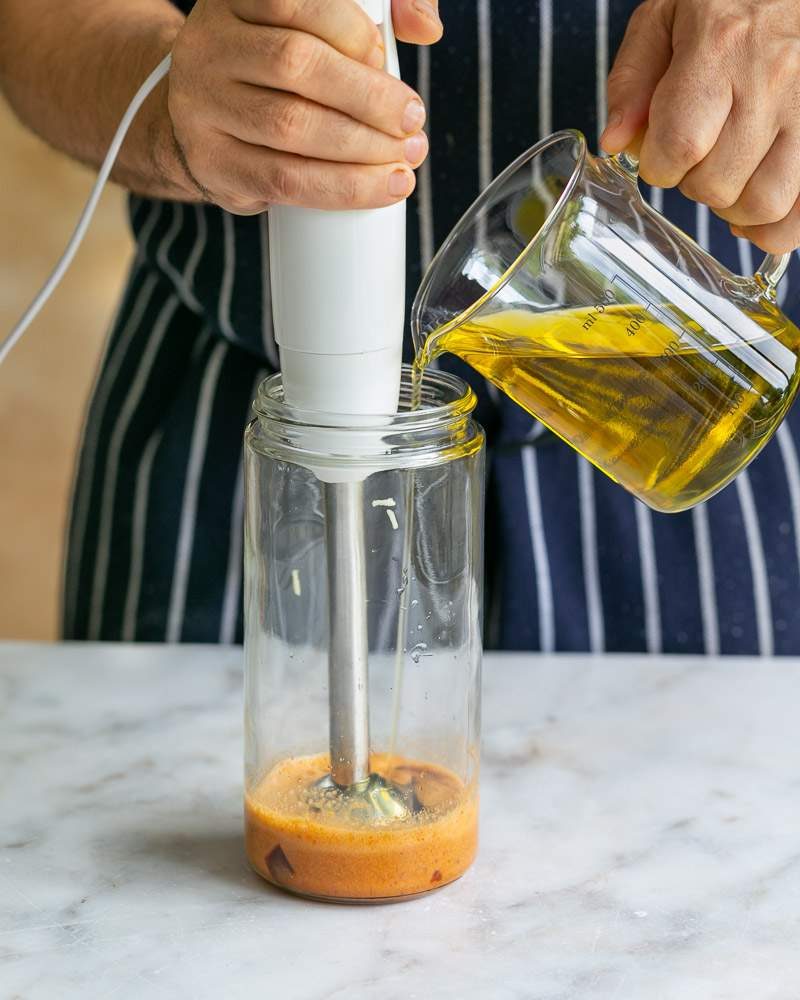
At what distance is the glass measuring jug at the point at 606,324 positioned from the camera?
25.0 inches

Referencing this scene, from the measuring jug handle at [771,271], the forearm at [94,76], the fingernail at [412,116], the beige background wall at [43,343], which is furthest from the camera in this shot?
the beige background wall at [43,343]

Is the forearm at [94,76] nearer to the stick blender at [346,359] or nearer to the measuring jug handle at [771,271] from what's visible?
the stick blender at [346,359]

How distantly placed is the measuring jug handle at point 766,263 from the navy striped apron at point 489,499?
0.24 meters

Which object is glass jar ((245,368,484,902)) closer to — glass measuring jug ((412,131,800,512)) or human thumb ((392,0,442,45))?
glass measuring jug ((412,131,800,512))

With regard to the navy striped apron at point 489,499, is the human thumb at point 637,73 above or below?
above

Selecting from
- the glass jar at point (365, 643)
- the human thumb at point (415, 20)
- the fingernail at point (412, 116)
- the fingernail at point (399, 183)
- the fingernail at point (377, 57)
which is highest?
the human thumb at point (415, 20)

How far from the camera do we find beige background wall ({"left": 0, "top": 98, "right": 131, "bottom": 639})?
2.72 metres

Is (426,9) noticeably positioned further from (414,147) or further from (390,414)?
(390,414)

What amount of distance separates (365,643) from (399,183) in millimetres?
224

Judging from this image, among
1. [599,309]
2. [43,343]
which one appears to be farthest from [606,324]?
[43,343]

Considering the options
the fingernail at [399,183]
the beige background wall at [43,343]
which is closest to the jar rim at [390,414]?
the fingernail at [399,183]

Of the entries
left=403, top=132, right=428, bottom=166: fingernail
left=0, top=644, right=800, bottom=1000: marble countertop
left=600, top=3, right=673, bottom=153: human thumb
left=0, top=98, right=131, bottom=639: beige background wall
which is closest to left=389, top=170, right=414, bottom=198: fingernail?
left=403, top=132, right=428, bottom=166: fingernail

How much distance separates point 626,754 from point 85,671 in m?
0.35

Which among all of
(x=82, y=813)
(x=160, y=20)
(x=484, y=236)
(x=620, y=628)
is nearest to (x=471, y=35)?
(x=160, y=20)
